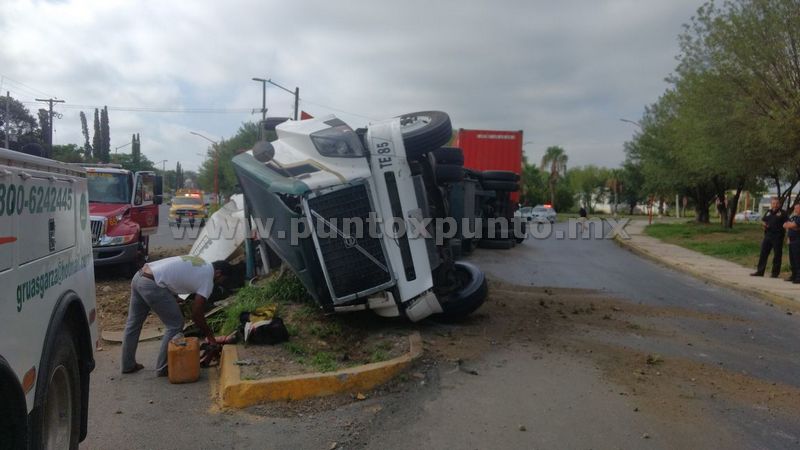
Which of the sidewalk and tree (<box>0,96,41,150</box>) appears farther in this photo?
the sidewalk

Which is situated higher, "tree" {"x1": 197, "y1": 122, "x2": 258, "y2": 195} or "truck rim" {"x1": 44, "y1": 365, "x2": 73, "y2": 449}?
"tree" {"x1": 197, "y1": 122, "x2": 258, "y2": 195}

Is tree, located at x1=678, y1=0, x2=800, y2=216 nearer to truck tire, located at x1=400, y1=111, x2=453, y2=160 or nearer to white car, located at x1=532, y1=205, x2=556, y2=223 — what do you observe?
truck tire, located at x1=400, y1=111, x2=453, y2=160

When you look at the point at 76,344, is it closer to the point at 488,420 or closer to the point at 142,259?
the point at 488,420

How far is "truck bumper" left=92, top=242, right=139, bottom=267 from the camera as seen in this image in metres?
12.2

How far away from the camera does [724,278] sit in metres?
14.3

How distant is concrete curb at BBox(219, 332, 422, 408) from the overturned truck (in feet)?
3.44

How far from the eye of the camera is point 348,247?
6.47m

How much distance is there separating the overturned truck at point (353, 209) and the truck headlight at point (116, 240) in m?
6.08

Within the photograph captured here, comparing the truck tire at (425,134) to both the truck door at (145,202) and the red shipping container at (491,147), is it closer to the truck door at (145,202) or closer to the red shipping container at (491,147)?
the truck door at (145,202)

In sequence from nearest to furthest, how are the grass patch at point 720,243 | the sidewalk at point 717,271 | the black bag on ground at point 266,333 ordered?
the black bag on ground at point 266,333 < the sidewalk at point 717,271 < the grass patch at point 720,243

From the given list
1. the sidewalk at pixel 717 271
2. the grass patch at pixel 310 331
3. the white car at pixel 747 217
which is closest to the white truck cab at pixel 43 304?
the grass patch at pixel 310 331

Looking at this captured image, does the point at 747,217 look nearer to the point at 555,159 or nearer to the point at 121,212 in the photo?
the point at 555,159

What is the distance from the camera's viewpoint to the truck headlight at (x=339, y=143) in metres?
6.77

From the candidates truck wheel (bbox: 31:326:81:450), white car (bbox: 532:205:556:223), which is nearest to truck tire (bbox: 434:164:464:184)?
truck wheel (bbox: 31:326:81:450)
